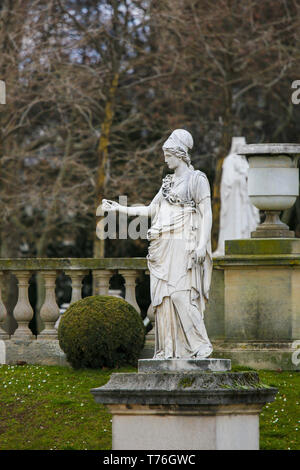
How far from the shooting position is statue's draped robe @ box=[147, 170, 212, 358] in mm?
11109

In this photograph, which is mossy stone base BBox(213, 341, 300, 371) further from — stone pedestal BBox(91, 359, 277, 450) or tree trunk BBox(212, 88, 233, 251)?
tree trunk BBox(212, 88, 233, 251)

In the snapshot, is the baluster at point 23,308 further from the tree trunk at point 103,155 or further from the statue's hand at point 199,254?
the tree trunk at point 103,155

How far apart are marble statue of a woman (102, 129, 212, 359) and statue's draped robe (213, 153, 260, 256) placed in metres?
9.51

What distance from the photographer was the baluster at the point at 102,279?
1494 centimetres

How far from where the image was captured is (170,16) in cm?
2466

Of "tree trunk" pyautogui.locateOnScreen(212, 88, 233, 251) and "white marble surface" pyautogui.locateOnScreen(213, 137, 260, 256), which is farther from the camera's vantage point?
"tree trunk" pyautogui.locateOnScreen(212, 88, 233, 251)

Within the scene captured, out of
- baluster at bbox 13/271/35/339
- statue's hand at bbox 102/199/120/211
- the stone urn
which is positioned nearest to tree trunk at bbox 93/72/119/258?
baluster at bbox 13/271/35/339

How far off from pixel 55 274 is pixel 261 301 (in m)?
2.45

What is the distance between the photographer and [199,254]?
36.3ft

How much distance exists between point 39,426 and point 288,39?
50.0 feet

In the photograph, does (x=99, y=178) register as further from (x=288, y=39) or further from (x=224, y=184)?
(x=288, y=39)

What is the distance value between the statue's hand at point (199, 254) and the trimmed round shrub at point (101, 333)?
2.82 m

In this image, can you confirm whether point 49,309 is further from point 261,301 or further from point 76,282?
point 261,301

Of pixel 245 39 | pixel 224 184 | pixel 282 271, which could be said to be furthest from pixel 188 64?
pixel 282 271
